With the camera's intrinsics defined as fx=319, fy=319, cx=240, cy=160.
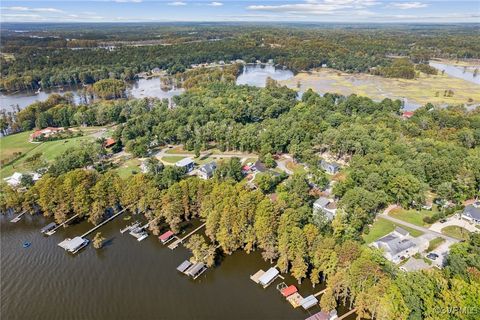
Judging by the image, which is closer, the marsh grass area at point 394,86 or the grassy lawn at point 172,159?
the grassy lawn at point 172,159

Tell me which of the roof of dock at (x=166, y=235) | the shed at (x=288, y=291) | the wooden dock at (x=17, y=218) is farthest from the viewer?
the wooden dock at (x=17, y=218)

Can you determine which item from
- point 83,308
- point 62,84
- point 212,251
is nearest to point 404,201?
point 212,251

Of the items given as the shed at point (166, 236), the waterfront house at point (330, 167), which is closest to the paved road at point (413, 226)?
the waterfront house at point (330, 167)

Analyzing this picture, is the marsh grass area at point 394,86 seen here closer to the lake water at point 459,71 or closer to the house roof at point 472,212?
the lake water at point 459,71

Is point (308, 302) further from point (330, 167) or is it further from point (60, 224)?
point (60, 224)

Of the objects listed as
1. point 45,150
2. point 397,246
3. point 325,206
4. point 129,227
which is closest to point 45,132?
point 45,150

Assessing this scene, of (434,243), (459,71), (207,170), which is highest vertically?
(459,71)

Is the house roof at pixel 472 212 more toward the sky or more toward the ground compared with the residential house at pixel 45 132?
more toward the ground
